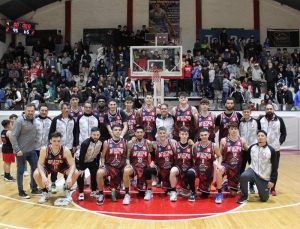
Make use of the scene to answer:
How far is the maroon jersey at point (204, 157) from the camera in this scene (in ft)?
19.7

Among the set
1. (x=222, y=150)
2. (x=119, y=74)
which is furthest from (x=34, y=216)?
(x=119, y=74)

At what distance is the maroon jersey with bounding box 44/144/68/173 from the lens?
19.0 ft

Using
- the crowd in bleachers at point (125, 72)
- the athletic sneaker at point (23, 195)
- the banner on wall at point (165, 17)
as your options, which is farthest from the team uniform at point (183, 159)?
the banner on wall at point (165, 17)

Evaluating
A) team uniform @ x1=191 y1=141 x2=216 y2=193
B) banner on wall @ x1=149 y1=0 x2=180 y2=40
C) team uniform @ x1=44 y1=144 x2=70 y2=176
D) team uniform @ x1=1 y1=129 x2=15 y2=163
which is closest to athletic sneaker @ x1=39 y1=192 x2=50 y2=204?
team uniform @ x1=44 y1=144 x2=70 y2=176

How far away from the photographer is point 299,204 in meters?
5.71

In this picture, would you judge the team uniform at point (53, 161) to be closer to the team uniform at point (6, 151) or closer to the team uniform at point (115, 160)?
the team uniform at point (115, 160)

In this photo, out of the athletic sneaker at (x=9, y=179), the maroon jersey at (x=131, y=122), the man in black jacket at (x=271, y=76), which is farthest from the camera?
the man in black jacket at (x=271, y=76)

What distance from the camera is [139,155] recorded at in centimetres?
611

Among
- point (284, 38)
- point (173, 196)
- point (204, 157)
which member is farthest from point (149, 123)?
point (284, 38)

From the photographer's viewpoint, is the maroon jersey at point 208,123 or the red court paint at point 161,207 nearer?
the red court paint at point 161,207

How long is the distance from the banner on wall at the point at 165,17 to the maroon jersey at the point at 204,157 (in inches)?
616

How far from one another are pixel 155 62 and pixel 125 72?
4.81 m

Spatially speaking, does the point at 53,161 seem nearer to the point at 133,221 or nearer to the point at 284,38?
the point at 133,221

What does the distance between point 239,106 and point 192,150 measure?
6.38 meters
